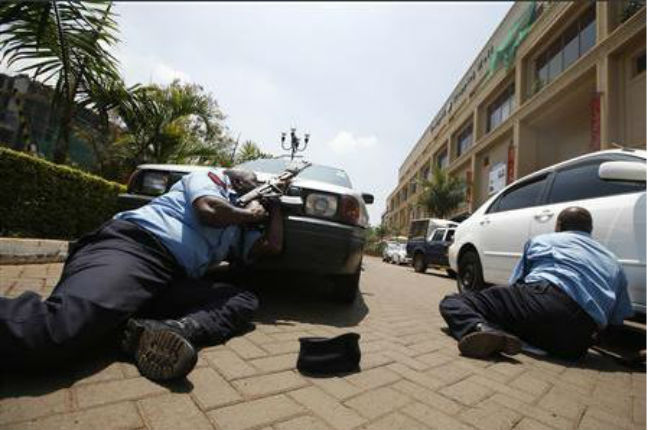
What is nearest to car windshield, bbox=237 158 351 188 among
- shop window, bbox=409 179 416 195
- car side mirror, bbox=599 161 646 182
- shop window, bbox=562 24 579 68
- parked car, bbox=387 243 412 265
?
car side mirror, bbox=599 161 646 182

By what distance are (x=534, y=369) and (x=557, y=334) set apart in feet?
1.22

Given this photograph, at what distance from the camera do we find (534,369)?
232 centimetres

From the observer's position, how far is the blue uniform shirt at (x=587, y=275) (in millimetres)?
2441

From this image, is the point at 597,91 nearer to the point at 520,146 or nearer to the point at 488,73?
the point at 520,146

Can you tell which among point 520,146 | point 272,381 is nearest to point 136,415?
point 272,381

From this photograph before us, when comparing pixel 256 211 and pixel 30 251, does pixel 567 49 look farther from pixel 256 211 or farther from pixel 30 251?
pixel 30 251

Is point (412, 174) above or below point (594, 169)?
above

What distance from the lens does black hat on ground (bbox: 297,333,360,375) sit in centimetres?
185

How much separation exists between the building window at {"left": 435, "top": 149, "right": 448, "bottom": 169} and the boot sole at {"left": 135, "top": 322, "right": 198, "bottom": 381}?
35.0 meters

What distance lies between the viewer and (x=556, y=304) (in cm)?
245

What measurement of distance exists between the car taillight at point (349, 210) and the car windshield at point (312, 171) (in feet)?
1.90

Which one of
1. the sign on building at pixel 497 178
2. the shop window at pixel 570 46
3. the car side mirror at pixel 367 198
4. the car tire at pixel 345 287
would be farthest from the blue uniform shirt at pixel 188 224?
the sign on building at pixel 497 178

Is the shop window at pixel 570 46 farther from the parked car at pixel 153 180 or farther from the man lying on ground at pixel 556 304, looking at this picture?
the parked car at pixel 153 180

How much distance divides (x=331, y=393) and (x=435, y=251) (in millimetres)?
12669
